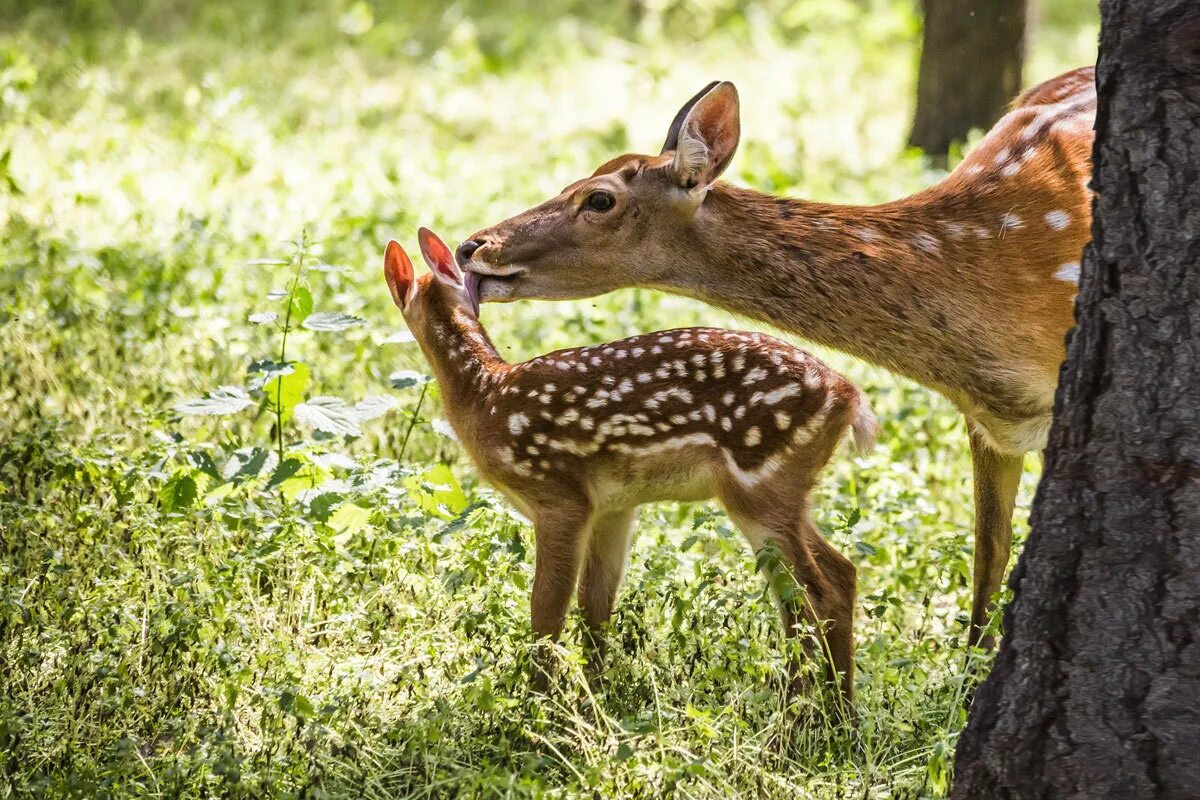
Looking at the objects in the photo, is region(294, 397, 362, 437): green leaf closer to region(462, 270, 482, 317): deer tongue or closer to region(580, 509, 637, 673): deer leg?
region(462, 270, 482, 317): deer tongue

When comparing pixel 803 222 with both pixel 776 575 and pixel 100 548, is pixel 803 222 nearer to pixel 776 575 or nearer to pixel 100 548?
pixel 776 575

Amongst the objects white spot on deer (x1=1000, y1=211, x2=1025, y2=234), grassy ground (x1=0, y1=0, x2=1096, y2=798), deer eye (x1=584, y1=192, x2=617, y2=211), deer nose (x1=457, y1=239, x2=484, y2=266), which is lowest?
grassy ground (x1=0, y1=0, x2=1096, y2=798)

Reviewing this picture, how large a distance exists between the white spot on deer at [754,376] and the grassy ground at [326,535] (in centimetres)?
51

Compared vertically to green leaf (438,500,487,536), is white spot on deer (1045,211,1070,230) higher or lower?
higher

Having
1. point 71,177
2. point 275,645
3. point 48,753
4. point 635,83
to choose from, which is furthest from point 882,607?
point 635,83

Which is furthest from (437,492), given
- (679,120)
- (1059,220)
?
(1059,220)

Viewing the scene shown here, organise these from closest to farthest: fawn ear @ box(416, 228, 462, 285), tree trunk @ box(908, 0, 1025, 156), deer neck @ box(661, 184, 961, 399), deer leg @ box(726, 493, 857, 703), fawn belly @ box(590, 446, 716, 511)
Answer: deer leg @ box(726, 493, 857, 703), fawn belly @ box(590, 446, 716, 511), deer neck @ box(661, 184, 961, 399), fawn ear @ box(416, 228, 462, 285), tree trunk @ box(908, 0, 1025, 156)

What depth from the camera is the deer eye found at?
179 inches

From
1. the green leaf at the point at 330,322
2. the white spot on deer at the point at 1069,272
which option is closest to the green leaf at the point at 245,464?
the green leaf at the point at 330,322

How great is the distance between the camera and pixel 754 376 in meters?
4.05

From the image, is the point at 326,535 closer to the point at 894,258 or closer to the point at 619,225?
the point at 619,225

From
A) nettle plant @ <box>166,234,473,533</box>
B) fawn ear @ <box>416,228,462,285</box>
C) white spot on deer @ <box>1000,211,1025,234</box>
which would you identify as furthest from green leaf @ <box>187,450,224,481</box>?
white spot on deer @ <box>1000,211,1025,234</box>

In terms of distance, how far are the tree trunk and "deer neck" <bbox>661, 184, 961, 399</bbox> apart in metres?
4.79

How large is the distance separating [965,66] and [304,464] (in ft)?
18.7
